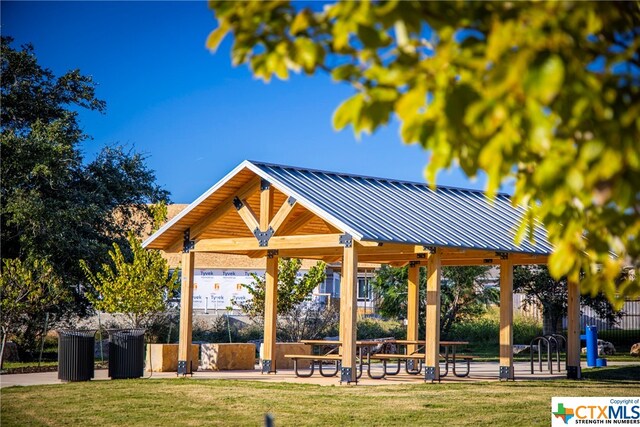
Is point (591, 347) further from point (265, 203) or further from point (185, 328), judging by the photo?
point (185, 328)

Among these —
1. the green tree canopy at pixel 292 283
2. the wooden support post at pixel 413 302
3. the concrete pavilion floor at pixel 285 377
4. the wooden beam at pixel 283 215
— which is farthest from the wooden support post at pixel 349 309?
the green tree canopy at pixel 292 283

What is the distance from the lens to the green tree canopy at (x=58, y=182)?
25.8 metres

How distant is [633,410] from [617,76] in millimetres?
9832

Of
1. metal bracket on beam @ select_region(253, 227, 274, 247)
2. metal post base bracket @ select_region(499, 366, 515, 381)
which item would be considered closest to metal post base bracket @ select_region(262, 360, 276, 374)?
metal bracket on beam @ select_region(253, 227, 274, 247)

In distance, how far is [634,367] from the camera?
75.4 ft

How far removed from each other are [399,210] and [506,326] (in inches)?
126

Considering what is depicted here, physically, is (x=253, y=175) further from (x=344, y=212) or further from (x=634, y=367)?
(x=634, y=367)

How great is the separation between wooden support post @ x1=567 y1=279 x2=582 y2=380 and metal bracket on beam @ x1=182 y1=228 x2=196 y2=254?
811cm

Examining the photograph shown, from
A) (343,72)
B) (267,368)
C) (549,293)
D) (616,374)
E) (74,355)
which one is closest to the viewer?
(343,72)

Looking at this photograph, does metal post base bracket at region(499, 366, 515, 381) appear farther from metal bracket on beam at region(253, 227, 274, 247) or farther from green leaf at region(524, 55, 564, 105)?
green leaf at region(524, 55, 564, 105)

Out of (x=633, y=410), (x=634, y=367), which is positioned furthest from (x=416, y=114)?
(x=634, y=367)

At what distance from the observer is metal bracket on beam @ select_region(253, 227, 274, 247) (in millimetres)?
17734

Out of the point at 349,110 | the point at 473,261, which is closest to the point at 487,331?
the point at 473,261

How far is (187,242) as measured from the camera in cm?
1942
